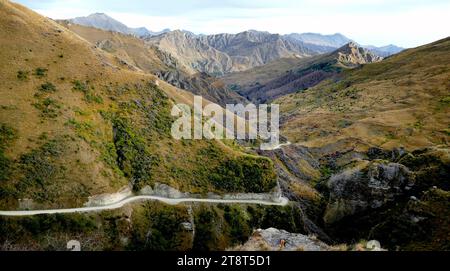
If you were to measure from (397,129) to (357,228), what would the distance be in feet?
344

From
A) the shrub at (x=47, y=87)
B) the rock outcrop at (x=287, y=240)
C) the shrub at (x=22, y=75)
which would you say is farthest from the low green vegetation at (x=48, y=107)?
the rock outcrop at (x=287, y=240)

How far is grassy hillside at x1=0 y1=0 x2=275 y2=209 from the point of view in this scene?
288 ft

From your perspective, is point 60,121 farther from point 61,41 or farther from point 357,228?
point 357,228

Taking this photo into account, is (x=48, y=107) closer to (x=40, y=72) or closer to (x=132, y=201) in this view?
(x=40, y=72)

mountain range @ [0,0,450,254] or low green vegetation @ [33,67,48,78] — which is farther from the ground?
low green vegetation @ [33,67,48,78]

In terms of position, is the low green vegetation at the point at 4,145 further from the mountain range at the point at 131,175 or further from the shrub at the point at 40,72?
the shrub at the point at 40,72

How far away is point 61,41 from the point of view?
13275cm

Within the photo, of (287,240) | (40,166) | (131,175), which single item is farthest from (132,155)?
(287,240)

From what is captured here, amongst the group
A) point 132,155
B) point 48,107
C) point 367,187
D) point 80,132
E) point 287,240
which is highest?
point 48,107

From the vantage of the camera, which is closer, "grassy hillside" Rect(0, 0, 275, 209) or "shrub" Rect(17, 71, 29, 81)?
"grassy hillside" Rect(0, 0, 275, 209)

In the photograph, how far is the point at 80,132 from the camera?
101 m

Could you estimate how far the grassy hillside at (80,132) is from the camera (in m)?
87.7

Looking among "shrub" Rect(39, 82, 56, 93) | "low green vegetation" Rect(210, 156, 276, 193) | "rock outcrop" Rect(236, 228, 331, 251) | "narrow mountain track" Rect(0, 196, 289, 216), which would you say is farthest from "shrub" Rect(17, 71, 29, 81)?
"rock outcrop" Rect(236, 228, 331, 251)

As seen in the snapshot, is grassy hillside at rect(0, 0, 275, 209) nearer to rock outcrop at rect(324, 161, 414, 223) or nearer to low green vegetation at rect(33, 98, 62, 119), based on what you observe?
low green vegetation at rect(33, 98, 62, 119)
